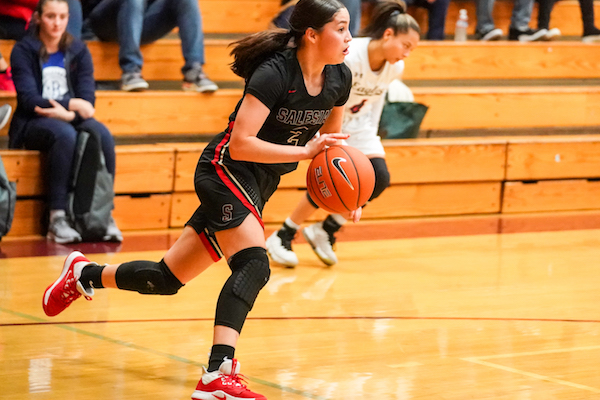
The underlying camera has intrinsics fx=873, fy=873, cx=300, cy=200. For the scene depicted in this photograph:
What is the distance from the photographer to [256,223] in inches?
111

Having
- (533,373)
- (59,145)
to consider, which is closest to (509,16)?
(59,145)

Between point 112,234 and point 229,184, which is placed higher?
point 229,184

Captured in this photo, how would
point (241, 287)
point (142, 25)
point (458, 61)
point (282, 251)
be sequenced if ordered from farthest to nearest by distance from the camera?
point (458, 61), point (142, 25), point (282, 251), point (241, 287)

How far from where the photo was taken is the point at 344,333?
354 cm

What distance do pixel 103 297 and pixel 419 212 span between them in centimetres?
315

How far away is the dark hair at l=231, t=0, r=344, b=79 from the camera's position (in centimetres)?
285

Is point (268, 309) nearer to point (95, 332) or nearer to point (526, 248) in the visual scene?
point (95, 332)

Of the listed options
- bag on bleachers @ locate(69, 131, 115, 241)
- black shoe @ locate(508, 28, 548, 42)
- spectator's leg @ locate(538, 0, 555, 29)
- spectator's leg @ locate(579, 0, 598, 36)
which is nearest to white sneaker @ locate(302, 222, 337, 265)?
bag on bleachers @ locate(69, 131, 115, 241)

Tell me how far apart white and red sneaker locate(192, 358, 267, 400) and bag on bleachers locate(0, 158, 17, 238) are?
8.97 ft

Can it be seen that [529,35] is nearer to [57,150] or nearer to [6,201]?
[57,150]

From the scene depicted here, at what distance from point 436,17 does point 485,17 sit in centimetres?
55

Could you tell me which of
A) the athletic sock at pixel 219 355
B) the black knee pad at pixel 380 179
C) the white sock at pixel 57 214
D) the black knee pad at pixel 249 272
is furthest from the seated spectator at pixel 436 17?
the athletic sock at pixel 219 355

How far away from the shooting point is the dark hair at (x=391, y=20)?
4.46 meters

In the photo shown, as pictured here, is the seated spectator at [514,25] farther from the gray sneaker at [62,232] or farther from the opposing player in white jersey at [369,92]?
the gray sneaker at [62,232]
